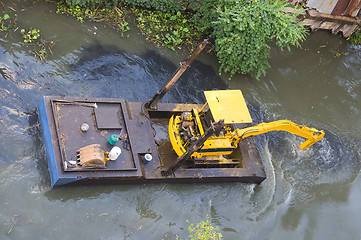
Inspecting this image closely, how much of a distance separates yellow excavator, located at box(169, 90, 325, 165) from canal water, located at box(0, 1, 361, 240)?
1022mm

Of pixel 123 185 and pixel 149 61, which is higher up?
pixel 149 61

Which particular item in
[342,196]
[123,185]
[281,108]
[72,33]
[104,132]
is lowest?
[342,196]

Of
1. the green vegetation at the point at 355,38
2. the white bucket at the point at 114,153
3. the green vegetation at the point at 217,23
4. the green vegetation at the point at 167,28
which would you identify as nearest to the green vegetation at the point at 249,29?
the green vegetation at the point at 217,23

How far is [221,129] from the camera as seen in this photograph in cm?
933

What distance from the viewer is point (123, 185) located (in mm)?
9312

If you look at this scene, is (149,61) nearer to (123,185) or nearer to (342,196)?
(123,185)

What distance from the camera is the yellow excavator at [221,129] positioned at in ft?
30.3

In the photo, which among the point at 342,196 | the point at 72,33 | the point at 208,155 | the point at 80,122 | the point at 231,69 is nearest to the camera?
the point at 80,122

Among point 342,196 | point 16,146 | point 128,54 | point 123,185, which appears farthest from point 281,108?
point 16,146

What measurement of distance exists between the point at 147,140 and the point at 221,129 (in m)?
1.77

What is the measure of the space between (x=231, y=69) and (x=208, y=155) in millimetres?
4192

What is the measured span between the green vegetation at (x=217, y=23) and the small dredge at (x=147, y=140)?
2801 mm

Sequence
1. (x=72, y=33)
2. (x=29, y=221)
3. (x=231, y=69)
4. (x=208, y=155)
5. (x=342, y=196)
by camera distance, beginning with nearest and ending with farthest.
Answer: (x=29, y=221) < (x=208, y=155) < (x=342, y=196) < (x=72, y=33) < (x=231, y=69)

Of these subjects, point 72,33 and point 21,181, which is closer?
point 21,181
